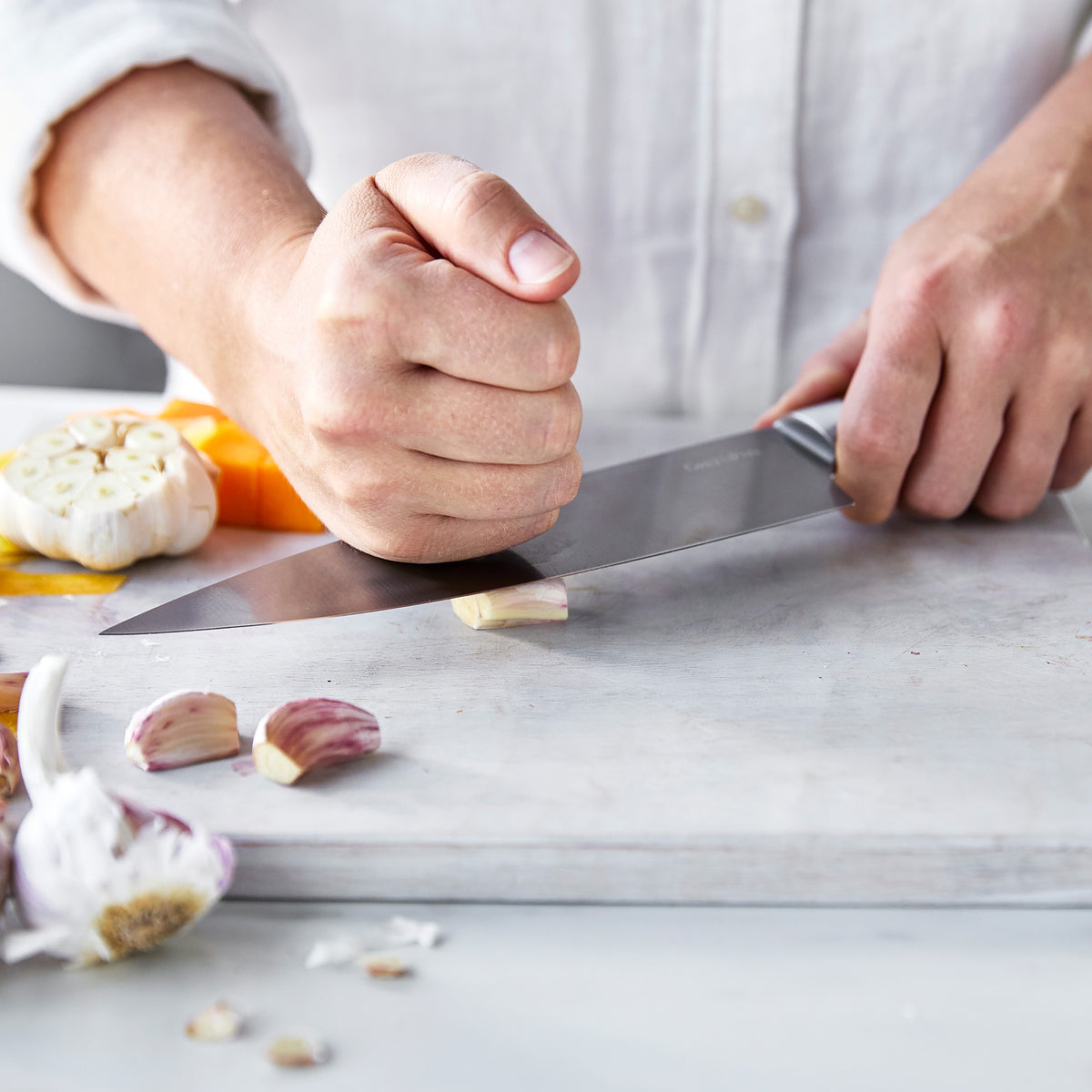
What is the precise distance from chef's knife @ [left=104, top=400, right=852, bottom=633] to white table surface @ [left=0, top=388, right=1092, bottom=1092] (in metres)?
0.23

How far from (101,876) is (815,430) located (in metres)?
0.67

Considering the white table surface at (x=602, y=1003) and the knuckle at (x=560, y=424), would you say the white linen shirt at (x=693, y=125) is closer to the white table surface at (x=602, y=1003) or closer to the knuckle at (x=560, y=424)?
the knuckle at (x=560, y=424)

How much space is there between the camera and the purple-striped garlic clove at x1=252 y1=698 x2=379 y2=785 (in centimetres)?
59

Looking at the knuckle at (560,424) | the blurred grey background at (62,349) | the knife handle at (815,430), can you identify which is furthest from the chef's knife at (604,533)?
the blurred grey background at (62,349)

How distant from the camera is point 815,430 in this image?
928 mm

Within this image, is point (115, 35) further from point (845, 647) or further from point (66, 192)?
point (845, 647)

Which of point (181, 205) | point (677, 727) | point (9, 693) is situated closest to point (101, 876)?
point (9, 693)

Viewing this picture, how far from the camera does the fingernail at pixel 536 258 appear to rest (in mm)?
614

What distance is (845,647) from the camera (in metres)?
0.76

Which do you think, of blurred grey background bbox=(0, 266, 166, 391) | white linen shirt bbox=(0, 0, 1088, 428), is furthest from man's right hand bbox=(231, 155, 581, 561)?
blurred grey background bbox=(0, 266, 166, 391)

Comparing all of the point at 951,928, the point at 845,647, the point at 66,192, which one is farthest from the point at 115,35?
the point at 951,928

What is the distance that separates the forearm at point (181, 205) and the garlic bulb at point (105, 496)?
0.08 m

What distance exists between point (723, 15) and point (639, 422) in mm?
421

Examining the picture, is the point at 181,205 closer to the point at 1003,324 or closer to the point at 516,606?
the point at 516,606
